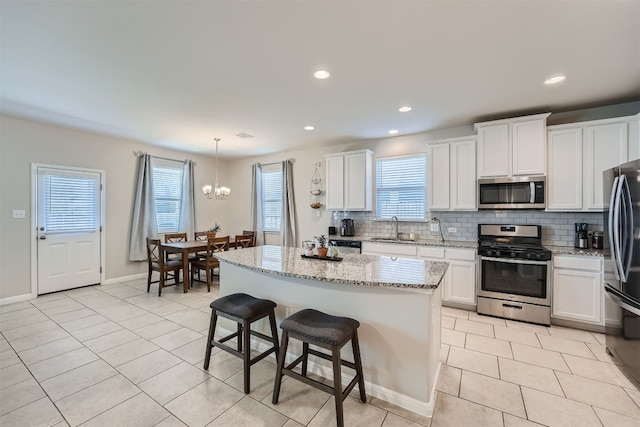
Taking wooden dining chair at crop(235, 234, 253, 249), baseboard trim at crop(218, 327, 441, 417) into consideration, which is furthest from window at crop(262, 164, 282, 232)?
baseboard trim at crop(218, 327, 441, 417)

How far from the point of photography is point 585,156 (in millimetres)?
3393

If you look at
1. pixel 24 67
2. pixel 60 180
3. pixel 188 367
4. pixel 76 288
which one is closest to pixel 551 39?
pixel 188 367

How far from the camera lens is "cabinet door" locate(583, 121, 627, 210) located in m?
3.24

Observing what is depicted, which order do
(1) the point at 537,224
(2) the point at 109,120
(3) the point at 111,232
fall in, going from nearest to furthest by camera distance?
1. (1) the point at 537,224
2. (2) the point at 109,120
3. (3) the point at 111,232

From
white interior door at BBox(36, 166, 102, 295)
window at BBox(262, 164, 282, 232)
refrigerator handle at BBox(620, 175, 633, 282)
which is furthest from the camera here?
window at BBox(262, 164, 282, 232)

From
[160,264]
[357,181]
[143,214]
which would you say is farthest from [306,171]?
[143,214]

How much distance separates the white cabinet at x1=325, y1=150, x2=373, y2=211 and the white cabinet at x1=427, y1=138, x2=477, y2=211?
103 cm

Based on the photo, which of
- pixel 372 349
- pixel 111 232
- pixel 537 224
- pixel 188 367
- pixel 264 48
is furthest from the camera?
pixel 111 232

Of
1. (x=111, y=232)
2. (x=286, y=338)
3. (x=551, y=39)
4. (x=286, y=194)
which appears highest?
(x=551, y=39)

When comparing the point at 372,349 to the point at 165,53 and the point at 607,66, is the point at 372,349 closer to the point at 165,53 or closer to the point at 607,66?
the point at 165,53

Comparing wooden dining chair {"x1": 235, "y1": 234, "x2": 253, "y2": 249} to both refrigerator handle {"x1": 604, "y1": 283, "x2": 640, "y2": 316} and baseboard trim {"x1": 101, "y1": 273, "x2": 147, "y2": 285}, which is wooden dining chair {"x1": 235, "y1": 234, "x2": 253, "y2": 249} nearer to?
baseboard trim {"x1": 101, "y1": 273, "x2": 147, "y2": 285}

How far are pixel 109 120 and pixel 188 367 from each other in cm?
371

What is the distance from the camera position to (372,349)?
84.2 inches

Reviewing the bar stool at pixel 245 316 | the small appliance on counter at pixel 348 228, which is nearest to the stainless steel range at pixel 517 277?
the small appliance on counter at pixel 348 228
